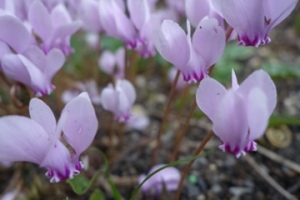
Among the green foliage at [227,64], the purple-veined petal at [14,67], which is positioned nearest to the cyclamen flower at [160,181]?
the purple-veined petal at [14,67]

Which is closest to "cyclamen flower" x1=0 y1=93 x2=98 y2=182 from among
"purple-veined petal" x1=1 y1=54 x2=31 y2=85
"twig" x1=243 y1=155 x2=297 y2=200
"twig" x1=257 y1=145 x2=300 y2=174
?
"purple-veined petal" x1=1 y1=54 x2=31 y2=85

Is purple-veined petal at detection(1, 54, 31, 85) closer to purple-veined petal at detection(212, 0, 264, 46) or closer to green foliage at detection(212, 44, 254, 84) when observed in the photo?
purple-veined petal at detection(212, 0, 264, 46)

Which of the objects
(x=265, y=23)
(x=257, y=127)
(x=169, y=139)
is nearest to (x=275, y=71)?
(x=169, y=139)

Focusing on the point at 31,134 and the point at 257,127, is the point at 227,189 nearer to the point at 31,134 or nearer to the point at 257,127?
the point at 257,127

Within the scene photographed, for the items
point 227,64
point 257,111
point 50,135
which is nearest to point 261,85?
point 257,111

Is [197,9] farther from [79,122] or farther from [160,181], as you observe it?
[160,181]

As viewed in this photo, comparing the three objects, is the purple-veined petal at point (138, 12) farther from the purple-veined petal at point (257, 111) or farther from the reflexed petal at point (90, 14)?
the purple-veined petal at point (257, 111)
